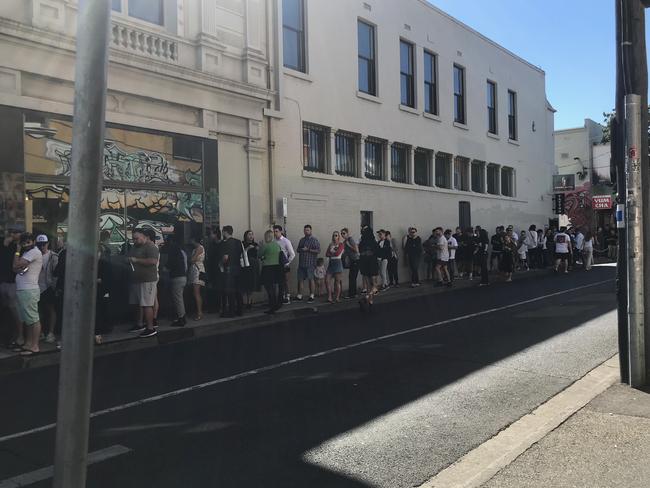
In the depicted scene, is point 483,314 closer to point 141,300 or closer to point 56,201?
point 141,300

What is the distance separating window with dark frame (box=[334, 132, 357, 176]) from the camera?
1677 centimetres

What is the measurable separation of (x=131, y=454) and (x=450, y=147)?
61.7 ft

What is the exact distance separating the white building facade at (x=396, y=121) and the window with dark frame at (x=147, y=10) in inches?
137

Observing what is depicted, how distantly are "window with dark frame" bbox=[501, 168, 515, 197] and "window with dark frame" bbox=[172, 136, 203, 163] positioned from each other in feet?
56.6

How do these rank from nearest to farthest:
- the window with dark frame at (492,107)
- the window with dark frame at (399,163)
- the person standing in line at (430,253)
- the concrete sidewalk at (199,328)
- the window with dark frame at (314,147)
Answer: the concrete sidewalk at (199,328) → the window with dark frame at (314,147) → the person standing in line at (430,253) → the window with dark frame at (399,163) → the window with dark frame at (492,107)

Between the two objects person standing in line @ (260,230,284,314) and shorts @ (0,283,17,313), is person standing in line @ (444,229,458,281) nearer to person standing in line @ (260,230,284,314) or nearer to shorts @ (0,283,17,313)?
person standing in line @ (260,230,284,314)

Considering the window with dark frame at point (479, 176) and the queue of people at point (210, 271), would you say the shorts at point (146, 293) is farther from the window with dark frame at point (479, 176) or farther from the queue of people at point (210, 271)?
the window with dark frame at point (479, 176)

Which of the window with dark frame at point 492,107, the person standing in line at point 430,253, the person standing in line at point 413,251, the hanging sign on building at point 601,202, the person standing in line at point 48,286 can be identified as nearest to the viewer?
the person standing in line at point 48,286

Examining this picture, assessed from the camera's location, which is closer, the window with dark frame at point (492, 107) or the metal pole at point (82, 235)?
the metal pole at point (82, 235)

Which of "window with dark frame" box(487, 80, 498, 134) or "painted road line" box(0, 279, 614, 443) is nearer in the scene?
"painted road line" box(0, 279, 614, 443)

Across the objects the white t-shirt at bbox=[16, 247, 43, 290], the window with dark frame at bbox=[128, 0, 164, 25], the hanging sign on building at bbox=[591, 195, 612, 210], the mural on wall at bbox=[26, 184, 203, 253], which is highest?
the window with dark frame at bbox=[128, 0, 164, 25]

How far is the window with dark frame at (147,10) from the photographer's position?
1193 cm

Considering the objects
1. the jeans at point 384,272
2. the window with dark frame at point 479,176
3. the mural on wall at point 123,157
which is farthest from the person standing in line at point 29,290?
the window with dark frame at point 479,176

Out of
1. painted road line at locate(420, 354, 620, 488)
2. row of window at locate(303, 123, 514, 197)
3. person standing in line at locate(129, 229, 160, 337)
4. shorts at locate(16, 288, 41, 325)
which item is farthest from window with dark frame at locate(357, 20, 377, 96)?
painted road line at locate(420, 354, 620, 488)
